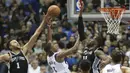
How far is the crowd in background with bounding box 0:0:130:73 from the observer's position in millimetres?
11641

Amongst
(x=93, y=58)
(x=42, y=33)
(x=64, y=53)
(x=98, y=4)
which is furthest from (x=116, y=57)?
(x=42, y=33)

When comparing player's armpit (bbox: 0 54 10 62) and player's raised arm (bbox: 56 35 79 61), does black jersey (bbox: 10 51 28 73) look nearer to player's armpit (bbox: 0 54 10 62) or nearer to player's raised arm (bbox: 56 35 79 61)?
player's armpit (bbox: 0 54 10 62)

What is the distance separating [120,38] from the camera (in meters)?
12.3

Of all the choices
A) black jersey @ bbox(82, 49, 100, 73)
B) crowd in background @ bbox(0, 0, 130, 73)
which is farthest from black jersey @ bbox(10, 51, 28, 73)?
crowd in background @ bbox(0, 0, 130, 73)

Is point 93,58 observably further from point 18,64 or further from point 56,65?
point 18,64

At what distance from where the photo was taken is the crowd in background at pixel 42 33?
11641 millimetres

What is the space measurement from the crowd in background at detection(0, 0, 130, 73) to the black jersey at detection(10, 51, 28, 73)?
3.22 metres

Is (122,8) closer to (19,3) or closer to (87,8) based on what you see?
(87,8)

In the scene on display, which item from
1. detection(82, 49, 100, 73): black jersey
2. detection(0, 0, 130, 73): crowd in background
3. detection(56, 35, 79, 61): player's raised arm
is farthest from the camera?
detection(0, 0, 130, 73): crowd in background

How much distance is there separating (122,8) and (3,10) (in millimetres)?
5923

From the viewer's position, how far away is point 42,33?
13.8 m

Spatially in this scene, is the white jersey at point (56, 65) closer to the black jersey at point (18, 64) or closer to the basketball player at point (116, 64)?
the black jersey at point (18, 64)

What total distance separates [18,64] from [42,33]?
250 inches

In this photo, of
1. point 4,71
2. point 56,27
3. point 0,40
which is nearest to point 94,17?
point 56,27
